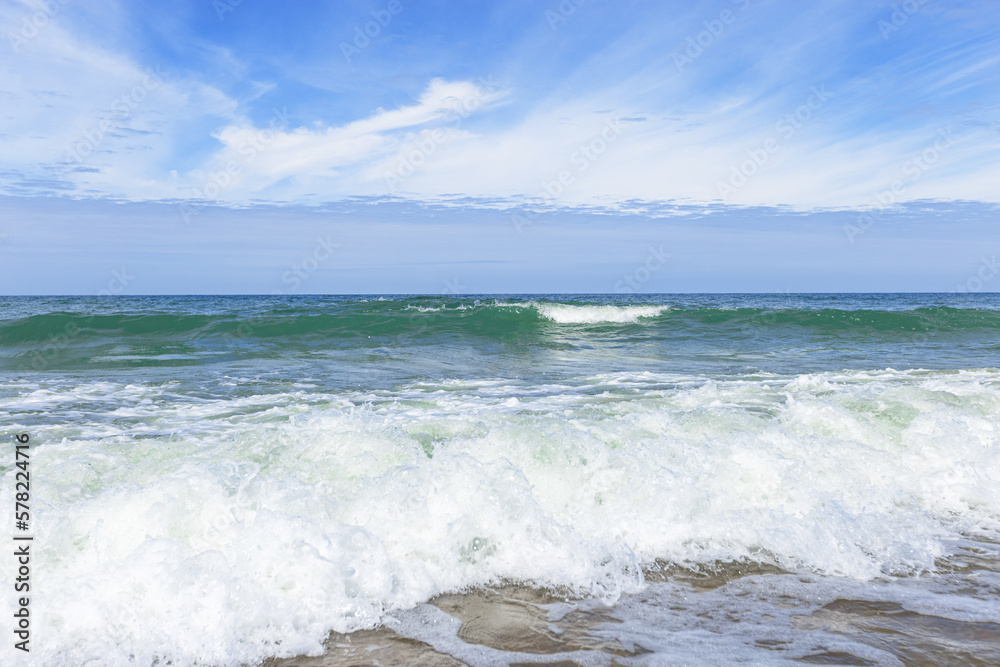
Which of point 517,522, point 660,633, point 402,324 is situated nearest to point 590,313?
point 402,324

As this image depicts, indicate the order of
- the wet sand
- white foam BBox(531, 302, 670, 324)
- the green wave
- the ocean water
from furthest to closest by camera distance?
white foam BBox(531, 302, 670, 324), the green wave, the ocean water, the wet sand

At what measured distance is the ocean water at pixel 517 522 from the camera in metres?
2.80

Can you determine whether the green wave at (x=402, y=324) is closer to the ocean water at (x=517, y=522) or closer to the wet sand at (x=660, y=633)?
the ocean water at (x=517, y=522)

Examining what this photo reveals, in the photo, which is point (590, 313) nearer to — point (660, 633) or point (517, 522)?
point (517, 522)

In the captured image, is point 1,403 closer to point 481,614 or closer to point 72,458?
point 72,458

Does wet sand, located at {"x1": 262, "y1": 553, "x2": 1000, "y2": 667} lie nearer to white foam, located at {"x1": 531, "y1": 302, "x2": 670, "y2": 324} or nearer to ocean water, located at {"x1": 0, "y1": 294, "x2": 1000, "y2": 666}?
ocean water, located at {"x1": 0, "y1": 294, "x2": 1000, "y2": 666}

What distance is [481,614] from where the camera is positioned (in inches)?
119

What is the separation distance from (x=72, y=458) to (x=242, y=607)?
8.55ft

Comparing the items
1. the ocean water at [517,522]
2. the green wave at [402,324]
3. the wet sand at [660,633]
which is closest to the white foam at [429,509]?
the ocean water at [517,522]

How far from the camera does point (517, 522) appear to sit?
145 inches

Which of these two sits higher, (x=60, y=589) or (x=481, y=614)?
(x=60, y=589)

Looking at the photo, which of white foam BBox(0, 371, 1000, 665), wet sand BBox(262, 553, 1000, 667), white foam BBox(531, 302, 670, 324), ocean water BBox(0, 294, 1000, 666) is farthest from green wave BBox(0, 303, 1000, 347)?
wet sand BBox(262, 553, 1000, 667)

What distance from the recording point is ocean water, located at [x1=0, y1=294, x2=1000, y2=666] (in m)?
2.80

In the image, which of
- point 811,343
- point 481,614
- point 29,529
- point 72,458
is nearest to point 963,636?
point 481,614
